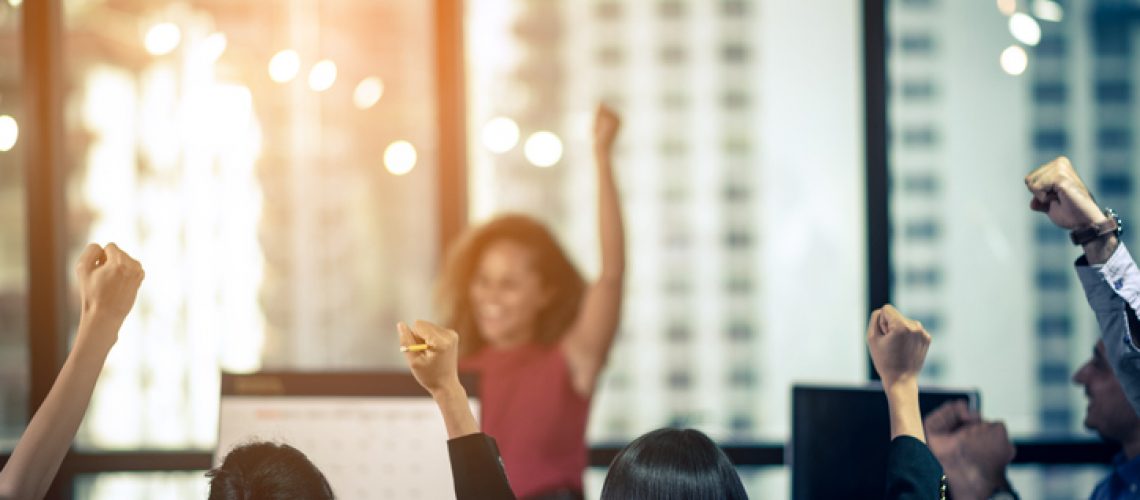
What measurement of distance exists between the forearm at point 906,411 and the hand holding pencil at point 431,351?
0.64 m

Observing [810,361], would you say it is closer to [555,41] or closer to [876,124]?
[876,124]

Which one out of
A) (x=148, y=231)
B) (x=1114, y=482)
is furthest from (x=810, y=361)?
(x=148, y=231)

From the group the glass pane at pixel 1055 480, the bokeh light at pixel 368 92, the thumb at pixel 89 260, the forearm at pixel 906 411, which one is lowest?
the glass pane at pixel 1055 480

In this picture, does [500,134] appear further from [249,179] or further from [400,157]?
[249,179]

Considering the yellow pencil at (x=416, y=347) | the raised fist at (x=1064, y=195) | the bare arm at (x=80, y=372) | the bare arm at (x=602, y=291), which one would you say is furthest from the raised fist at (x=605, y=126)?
the bare arm at (x=80, y=372)

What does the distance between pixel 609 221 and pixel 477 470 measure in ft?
4.02

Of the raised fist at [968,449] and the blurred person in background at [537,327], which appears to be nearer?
the raised fist at [968,449]

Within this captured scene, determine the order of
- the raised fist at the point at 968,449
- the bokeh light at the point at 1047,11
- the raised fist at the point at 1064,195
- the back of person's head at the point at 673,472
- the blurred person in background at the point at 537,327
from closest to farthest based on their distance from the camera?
1. the back of person's head at the point at 673,472
2. the raised fist at the point at 1064,195
3. the raised fist at the point at 968,449
4. the blurred person in background at the point at 537,327
5. the bokeh light at the point at 1047,11

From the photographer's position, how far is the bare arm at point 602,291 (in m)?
2.50

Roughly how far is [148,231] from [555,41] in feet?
4.88

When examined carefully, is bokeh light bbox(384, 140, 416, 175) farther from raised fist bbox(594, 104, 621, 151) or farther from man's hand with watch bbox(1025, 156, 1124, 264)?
man's hand with watch bbox(1025, 156, 1124, 264)

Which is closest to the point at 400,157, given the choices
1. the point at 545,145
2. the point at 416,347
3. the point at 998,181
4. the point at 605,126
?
the point at 545,145

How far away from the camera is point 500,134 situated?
3.34m

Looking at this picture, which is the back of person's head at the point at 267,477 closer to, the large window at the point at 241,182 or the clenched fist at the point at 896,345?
the clenched fist at the point at 896,345
